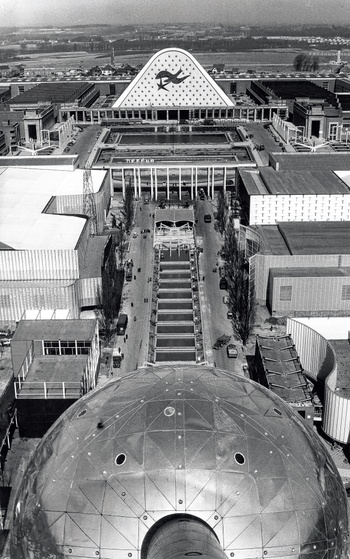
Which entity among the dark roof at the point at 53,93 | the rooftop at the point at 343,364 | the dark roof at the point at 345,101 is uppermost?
the dark roof at the point at 53,93

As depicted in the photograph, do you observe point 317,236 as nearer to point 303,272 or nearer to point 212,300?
point 303,272

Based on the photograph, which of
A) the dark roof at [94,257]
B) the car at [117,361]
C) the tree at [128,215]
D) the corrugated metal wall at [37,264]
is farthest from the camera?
the tree at [128,215]

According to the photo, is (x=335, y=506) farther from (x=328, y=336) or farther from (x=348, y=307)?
(x=348, y=307)

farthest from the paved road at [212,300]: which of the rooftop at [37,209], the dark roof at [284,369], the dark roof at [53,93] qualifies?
the dark roof at [53,93]

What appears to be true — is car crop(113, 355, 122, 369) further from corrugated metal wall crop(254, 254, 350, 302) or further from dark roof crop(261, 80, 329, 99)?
dark roof crop(261, 80, 329, 99)

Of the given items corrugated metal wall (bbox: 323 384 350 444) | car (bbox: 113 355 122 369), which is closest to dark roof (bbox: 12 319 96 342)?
car (bbox: 113 355 122 369)

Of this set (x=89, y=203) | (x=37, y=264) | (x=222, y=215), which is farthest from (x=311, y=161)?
(x=37, y=264)

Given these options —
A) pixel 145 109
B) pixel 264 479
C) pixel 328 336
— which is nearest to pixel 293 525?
pixel 264 479

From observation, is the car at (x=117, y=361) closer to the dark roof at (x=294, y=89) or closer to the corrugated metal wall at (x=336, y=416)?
the corrugated metal wall at (x=336, y=416)

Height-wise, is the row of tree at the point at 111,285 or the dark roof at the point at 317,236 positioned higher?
the dark roof at the point at 317,236
